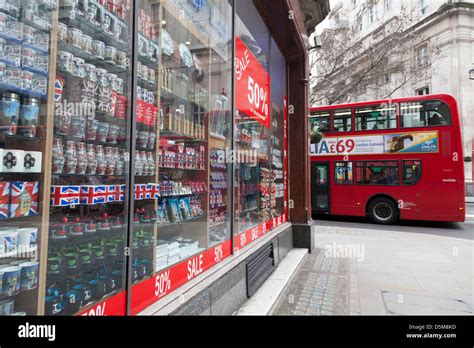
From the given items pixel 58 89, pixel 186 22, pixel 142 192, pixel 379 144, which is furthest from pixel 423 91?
pixel 58 89

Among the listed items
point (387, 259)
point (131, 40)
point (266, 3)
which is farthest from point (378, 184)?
point (131, 40)

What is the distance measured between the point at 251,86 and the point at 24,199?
3.33 metres

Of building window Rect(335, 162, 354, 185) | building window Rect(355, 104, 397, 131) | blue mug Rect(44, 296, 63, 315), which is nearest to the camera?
blue mug Rect(44, 296, 63, 315)

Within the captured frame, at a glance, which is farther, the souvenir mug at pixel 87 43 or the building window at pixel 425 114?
the building window at pixel 425 114

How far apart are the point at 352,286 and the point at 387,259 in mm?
1956

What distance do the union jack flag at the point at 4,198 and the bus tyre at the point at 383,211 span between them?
10.8m

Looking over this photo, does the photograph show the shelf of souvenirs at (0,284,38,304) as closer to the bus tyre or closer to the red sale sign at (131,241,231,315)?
the red sale sign at (131,241,231,315)

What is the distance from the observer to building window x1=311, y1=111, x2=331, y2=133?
11.3 meters

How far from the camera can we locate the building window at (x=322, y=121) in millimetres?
11305

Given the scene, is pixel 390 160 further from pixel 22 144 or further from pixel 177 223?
pixel 22 144

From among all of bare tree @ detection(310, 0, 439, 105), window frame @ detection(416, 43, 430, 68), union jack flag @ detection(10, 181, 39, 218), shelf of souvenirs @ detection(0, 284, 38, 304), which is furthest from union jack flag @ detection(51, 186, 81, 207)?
window frame @ detection(416, 43, 430, 68)

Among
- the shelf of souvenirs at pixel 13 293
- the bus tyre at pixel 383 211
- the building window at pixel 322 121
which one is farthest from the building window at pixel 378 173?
the shelf of souvenirs at pixel 13 293

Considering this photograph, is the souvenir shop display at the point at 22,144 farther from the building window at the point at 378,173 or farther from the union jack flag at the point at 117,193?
the building window at the point at 378,173
